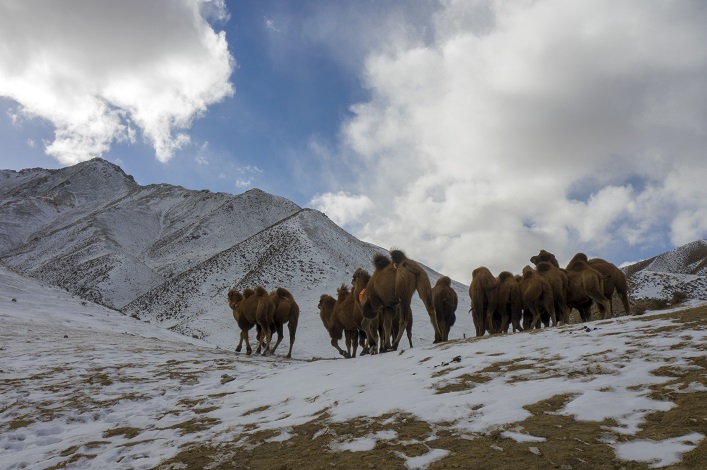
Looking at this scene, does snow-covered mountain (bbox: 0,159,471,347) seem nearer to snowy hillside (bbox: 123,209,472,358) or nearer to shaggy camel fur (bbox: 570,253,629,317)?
snowy hillside (bbox: 123,209,472,358)

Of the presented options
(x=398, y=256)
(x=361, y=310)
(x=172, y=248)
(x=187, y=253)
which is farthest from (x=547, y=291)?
(x=172, y=248)

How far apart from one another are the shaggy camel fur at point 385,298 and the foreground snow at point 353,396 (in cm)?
190

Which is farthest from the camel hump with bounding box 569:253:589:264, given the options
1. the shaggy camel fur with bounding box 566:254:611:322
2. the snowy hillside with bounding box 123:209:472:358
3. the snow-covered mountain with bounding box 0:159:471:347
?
the snow-covered mountain with bounding box 0:159:471:347

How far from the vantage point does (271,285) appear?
137 feet

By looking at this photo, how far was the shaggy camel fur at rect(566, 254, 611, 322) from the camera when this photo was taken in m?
11.0

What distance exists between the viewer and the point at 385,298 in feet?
33.1

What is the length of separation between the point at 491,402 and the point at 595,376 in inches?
47.1

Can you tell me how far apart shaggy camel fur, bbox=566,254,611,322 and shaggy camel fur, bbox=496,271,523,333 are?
1.39 m

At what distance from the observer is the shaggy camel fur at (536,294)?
11.2 meters

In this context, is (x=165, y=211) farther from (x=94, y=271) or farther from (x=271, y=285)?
(x=271, y=285)

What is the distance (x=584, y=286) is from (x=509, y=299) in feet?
6.66

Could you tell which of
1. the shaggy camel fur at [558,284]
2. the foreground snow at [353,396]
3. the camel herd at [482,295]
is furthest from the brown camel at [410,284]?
the shaggy camel fur at [558,284]

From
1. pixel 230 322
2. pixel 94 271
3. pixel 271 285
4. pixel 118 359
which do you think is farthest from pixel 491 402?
pixel 94 271

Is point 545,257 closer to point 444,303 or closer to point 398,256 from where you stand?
point 444,303
